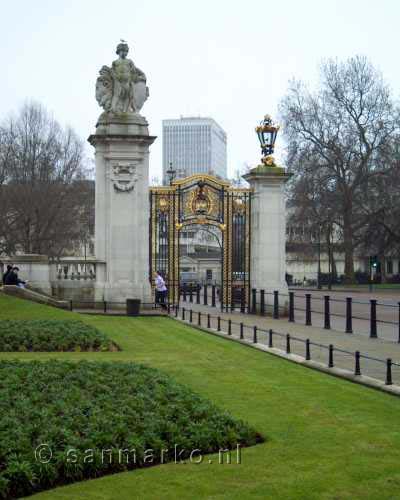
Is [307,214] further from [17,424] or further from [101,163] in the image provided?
[17,424]

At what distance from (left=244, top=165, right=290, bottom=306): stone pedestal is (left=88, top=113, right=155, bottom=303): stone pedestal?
13.5ft

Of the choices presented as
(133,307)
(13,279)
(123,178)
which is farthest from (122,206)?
(13,279)

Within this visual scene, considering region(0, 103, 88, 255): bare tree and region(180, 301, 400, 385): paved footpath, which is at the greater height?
region(0, 103, 88, 255): bare tree

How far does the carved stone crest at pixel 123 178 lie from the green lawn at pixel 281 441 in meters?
14.1

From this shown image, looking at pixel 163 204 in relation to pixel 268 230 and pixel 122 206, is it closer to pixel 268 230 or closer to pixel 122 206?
pixel 122 206

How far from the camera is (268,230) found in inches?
1249

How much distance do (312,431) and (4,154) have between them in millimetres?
51410

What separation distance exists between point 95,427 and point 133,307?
62.4 ft

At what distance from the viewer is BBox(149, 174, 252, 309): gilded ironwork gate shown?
31344 millimetres

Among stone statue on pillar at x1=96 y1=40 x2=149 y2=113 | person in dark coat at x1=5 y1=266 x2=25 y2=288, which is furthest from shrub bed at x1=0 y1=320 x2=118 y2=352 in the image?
stone statue on pillar at x1=96 y1=40 x2=149 y2=113

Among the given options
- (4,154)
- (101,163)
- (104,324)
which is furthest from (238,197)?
(4,154)

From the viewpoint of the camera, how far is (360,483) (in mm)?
7789

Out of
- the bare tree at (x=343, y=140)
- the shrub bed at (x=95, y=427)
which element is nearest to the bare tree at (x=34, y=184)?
the bare tree at (x=343, y=140)

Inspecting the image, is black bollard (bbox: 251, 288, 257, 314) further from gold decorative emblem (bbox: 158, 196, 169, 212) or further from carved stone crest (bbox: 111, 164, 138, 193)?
carved stone crest (bbox: 111, 164, 138, 193)
